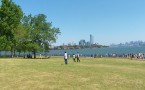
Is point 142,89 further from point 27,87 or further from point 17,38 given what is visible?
point 17,38

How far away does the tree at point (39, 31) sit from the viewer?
291ft

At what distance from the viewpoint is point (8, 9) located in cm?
7519

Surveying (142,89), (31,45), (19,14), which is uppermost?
(19,14)

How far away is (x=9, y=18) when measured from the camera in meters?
75.4

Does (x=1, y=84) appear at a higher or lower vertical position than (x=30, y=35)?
lower

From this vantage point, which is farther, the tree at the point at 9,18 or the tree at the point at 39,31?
the tree at the point at 39,31

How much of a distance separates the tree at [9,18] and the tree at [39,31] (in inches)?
435

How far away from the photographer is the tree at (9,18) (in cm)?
7488

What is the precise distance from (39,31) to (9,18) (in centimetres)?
1536

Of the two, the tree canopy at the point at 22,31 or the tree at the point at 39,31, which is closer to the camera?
the tree canopy at the point at 22,31

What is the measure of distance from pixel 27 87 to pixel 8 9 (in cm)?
5248

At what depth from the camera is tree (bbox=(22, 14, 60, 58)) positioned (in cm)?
8879

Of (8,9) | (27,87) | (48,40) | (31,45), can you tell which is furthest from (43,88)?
(48,40)

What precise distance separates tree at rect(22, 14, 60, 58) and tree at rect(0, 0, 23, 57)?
435 inches
